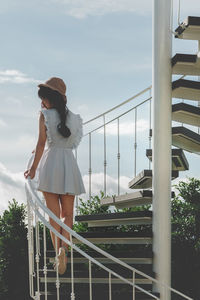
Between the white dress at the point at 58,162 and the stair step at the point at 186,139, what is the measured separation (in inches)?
44.9

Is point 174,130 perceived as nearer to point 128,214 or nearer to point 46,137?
point 128,214

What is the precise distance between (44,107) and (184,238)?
296cm

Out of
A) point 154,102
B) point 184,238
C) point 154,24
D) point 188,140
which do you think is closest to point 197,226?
point 184,238

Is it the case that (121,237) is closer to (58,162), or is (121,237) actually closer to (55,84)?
(58,162)

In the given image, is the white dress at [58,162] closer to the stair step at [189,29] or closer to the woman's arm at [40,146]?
the woman's arm at [40,146]

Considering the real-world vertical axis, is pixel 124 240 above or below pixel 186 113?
below

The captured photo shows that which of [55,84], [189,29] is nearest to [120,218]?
[55,84]

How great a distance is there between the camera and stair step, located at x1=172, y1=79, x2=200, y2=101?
5.55m

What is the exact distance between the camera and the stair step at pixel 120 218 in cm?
548

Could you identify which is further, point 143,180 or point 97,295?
point 143,180

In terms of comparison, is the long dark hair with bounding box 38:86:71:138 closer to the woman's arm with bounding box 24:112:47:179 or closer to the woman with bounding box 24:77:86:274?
the woman with bounding box 24:77:86:274

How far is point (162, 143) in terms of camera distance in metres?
5.43

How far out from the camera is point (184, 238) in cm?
714

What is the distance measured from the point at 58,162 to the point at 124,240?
3.90ft
